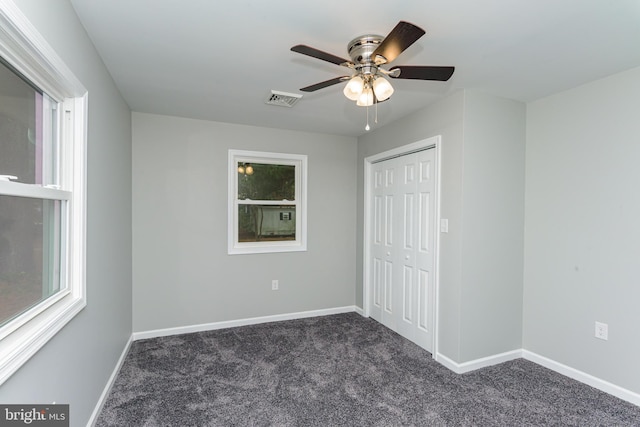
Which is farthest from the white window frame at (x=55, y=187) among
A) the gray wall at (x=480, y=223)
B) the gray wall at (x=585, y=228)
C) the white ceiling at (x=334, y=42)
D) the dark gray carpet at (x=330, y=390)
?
the gray wall at (x=585, y=228)

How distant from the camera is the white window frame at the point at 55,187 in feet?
3.72

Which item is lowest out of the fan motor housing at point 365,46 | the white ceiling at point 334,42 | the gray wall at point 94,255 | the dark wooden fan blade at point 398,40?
the gray wall at point 94,255

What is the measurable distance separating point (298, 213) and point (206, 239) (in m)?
1.17

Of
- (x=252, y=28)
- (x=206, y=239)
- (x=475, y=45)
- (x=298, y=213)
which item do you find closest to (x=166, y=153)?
(x=206, y=239)

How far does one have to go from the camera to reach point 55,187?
1.61 metres

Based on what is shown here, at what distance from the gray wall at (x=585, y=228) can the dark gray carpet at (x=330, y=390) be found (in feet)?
1.13

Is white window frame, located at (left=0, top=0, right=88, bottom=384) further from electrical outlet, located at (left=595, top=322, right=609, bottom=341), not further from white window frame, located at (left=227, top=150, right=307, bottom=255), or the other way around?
electrical outlet, located at (left=595, top=322, right=609, bottom=341)

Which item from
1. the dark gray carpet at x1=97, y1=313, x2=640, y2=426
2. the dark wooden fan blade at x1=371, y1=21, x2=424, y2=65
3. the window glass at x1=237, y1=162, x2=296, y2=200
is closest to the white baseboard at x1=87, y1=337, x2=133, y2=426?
the dark gray carpet at x1=97, y1=313, x2=640, y2=426

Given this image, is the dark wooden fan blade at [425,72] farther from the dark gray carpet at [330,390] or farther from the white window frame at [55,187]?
the dark gray carpet at [330,390]

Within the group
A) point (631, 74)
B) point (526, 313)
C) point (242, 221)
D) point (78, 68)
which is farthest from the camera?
point (242, 221)

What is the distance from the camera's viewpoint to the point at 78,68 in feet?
5.66

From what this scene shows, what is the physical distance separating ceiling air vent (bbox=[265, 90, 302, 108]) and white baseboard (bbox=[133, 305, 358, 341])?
248cm

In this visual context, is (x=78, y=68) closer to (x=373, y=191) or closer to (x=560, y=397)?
(x=373, y=191)

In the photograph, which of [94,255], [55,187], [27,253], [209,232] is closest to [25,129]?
[55,187]
